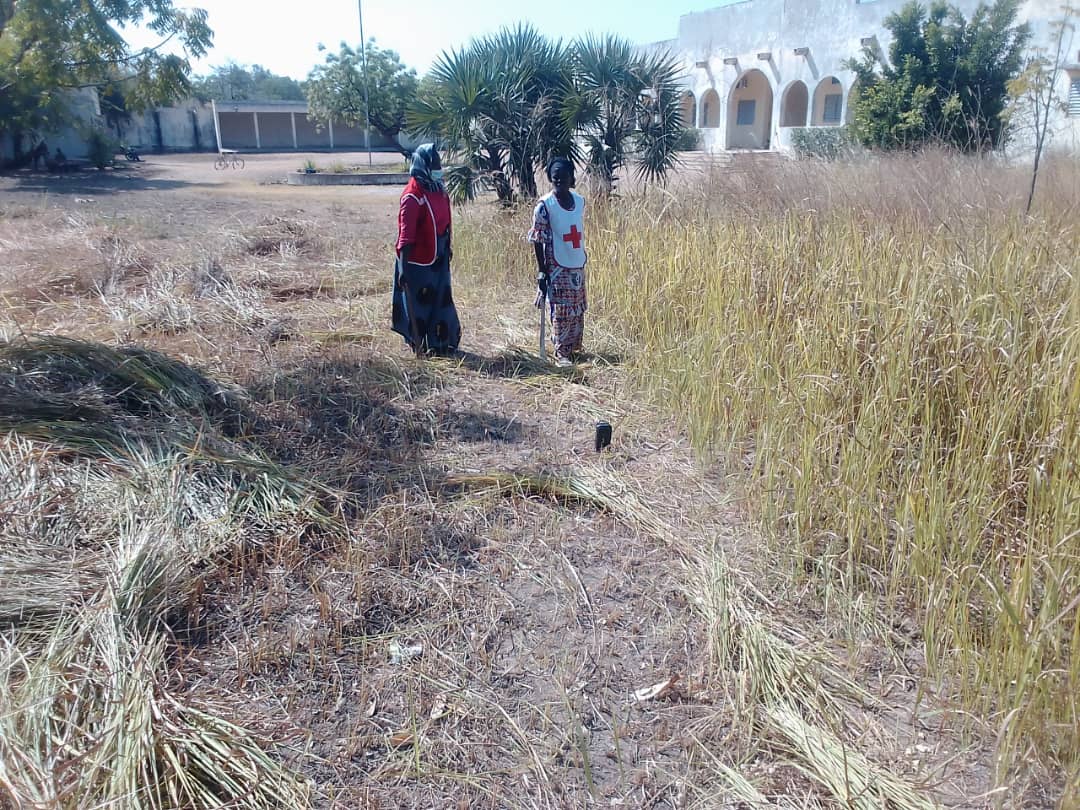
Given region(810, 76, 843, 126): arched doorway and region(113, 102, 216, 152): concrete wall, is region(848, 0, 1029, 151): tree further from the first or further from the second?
region(113, 102, 216, 152): concrete wall

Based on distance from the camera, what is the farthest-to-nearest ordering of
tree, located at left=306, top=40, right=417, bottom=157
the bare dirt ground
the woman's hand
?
1. tree, located at left=306, top=40, right=417, bottom=157
2. the woman's hand
3. the bare dirt ground

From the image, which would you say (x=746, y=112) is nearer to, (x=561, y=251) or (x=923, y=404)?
(x=561, y=251)

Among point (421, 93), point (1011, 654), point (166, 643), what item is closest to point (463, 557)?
point (166, 643)

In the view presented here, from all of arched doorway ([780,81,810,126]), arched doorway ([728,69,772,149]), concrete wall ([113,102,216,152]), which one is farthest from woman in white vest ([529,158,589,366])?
concrete wall ([113,102,216,152])

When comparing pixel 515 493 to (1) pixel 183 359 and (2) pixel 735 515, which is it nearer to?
(2) pixel 735 515

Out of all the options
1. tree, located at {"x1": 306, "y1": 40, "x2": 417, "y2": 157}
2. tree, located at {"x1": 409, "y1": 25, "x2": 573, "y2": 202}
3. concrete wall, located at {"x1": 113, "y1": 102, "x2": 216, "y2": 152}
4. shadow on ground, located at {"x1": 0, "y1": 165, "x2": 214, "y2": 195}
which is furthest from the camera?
concrete wall, located at {"x1": 113, "y1": 102, "x2": 216, "y2": 152}

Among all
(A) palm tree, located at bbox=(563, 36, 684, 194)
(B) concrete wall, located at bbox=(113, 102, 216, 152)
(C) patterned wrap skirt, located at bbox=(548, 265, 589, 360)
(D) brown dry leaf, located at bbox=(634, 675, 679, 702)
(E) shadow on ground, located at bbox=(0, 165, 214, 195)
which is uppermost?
(B) concrete wall, located at bbox=(113, 102, 216, 152)

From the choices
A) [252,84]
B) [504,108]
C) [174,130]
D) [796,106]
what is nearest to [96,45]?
[504,108]

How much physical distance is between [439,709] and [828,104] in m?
25.2

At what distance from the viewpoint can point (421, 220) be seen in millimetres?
5324

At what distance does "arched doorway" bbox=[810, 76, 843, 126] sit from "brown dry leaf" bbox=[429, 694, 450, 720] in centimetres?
2350

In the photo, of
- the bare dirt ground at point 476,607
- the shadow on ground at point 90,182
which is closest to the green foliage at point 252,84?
the shadow on ground at point 90,182

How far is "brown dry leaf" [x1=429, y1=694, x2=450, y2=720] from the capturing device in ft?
7.51

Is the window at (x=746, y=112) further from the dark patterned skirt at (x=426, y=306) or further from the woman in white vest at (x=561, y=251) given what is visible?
the dark patterned skirt at (x=426, y=306)
